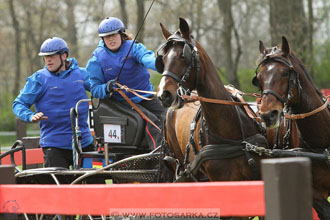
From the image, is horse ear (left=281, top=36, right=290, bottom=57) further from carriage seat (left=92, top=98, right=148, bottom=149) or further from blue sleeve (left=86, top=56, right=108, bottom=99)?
blue sleeve (left=86, top=56, right=108, bottom=99)

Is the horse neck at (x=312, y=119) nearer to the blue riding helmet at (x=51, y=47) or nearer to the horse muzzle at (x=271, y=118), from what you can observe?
the horse muzzle at (x=271, y=118)

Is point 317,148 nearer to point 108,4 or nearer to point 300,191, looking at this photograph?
point 300,191

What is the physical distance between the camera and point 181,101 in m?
4.70

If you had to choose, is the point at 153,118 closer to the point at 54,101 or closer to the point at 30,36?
the point at 54,101

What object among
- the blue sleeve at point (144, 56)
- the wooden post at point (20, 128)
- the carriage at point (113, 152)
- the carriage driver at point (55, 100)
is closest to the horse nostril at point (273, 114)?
the carriage at point (113, 152)

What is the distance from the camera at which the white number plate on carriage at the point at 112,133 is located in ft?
21.1

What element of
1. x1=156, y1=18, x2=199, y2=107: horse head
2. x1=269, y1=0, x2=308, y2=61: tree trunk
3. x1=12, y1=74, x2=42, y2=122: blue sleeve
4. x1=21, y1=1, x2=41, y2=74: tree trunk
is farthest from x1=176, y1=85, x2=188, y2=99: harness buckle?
x1=21, y1=1, x2=41, y2=74: tree trunk

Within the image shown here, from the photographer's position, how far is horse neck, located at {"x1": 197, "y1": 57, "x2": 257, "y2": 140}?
16.4 feet

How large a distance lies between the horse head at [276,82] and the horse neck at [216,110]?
13.2 inches

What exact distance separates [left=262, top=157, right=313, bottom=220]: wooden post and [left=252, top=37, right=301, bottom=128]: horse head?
2.06m

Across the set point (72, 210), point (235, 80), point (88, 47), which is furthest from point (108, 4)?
point (72, 210)

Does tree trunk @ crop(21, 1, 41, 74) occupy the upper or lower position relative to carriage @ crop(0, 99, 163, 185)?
upper

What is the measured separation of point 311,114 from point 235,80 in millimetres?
15417

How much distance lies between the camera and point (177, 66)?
4770 millimetres
